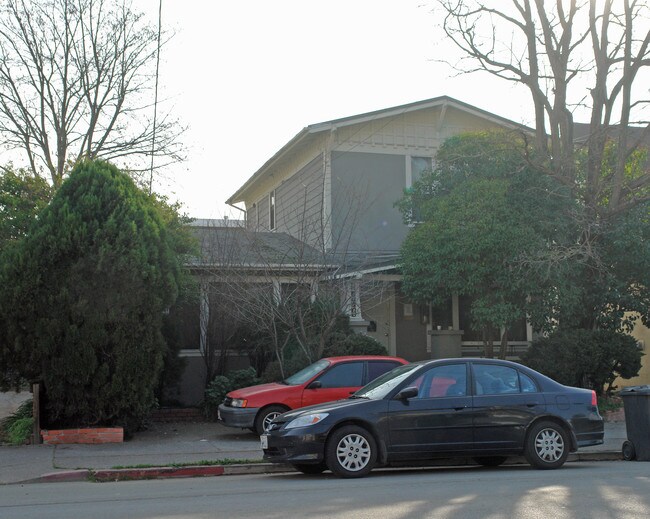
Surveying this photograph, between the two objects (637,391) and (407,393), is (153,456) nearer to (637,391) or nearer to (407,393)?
(407,393)

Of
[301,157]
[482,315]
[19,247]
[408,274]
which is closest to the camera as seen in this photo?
[19,247]

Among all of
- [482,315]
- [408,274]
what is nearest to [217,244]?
[408,274]

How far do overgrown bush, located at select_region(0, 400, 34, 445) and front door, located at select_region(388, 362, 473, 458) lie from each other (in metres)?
6.69

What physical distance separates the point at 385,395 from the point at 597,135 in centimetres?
1060

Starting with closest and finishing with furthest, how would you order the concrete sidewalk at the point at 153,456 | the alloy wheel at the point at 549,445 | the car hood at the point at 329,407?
the car hood at the point at 329,407, the alloy wheel at the point at 549,445, the concrete sidewalk at the point at 153,456

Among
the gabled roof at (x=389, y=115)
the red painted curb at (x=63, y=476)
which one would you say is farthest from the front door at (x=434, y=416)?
the gabled roof at (x=389, y=115)

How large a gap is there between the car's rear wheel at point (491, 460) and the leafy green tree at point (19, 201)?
367 inches

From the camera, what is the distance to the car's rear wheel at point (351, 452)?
950 cm

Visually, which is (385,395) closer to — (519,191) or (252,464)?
(252,464)

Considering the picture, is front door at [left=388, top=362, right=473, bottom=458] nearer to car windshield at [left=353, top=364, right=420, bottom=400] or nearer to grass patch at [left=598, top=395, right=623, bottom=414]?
car windshield at [left=353, top=364, right=420, bottom=400]

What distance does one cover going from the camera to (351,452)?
31.4ft

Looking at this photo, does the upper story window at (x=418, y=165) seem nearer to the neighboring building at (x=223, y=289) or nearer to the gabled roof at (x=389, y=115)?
the gabled roof at (x=389, y=115)

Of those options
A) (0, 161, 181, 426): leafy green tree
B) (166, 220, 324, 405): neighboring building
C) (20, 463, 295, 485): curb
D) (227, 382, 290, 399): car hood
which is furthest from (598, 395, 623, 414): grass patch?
(0, 161, 181, 426): leafy green tree

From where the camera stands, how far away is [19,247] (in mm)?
12859
